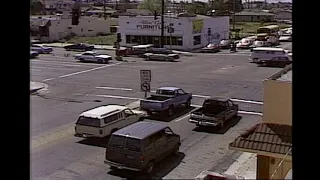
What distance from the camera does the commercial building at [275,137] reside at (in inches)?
28.6

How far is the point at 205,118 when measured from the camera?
1624 millimetres

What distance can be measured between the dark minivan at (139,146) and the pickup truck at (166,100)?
11.1 inches

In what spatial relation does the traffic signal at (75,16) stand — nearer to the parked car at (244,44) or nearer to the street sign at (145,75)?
the street sign at (145,75)

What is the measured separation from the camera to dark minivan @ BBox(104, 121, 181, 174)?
1.03 meters

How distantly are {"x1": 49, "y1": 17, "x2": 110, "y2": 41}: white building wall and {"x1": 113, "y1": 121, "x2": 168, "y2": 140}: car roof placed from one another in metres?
0.42

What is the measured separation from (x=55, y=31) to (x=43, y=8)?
2.17ft

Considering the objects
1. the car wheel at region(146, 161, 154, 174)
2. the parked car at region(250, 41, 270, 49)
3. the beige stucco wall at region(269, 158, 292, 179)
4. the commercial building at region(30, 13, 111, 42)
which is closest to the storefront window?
the parked car at region(250, 41, 270, 49)

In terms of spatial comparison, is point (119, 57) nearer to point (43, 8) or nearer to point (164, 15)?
point (164, 15)

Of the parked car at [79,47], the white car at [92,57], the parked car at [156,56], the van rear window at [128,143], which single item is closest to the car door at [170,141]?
the van rear window at [128,143]

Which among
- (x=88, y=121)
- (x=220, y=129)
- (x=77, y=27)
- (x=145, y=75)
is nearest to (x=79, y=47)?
(x=77, y=27)

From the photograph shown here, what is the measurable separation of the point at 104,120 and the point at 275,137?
2.10ft

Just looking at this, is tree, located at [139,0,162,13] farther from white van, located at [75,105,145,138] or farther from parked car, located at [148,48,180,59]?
white van, located at [75,105,145,138]
